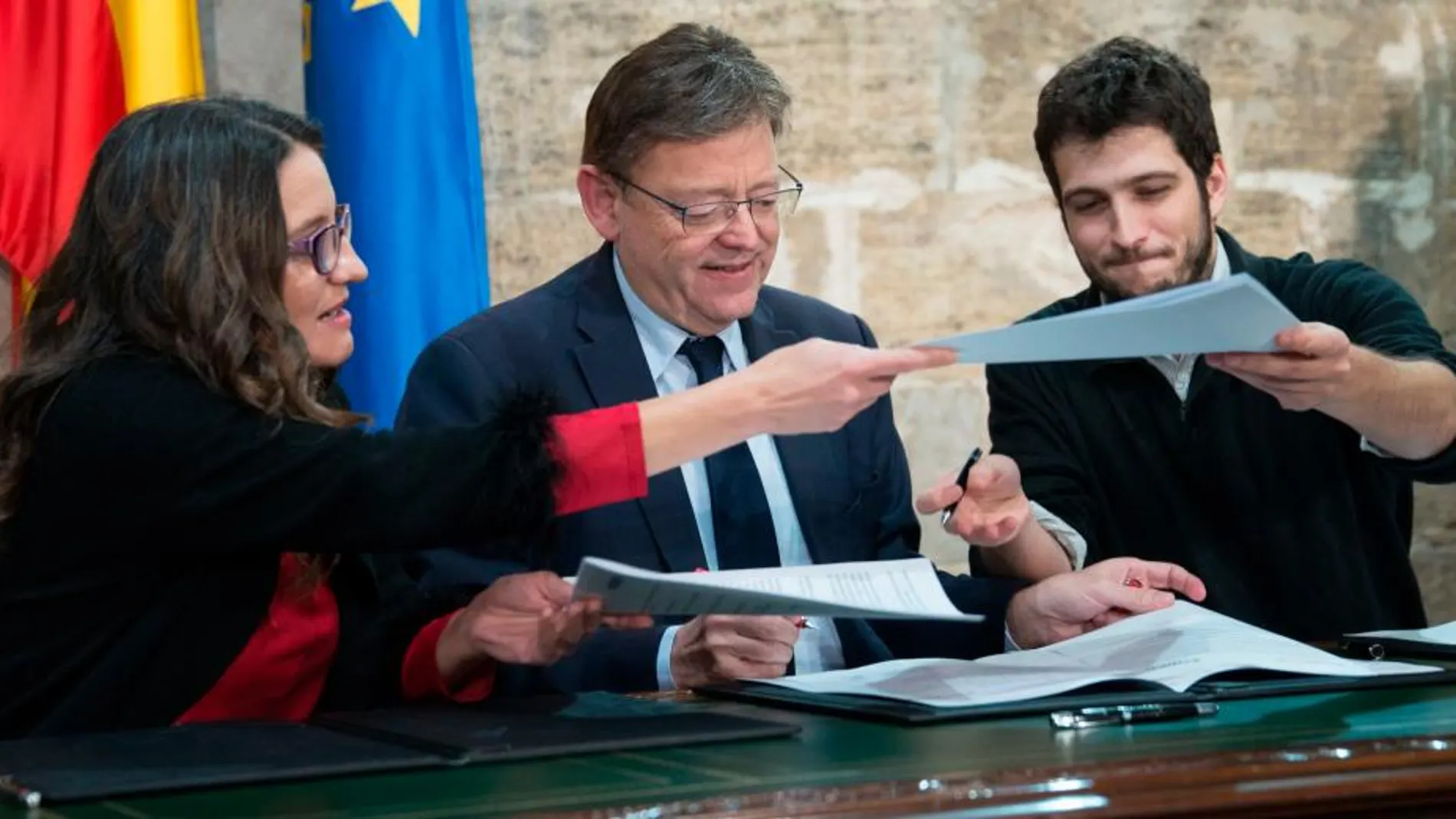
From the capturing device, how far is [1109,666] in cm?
204

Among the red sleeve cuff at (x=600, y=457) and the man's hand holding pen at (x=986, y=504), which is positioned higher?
the red sleeve cuff at (x=600, y=457)

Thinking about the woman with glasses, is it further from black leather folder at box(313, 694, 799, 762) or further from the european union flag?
the european union flag

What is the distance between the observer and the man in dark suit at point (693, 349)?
8.68ft

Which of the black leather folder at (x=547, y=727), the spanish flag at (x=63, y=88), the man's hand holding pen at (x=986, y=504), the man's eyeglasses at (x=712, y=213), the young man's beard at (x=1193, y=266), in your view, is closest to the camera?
the black leather folder at (x=547, y=727)

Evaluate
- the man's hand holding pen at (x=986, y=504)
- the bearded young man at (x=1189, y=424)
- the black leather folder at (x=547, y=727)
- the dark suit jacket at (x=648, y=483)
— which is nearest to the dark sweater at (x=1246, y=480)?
the bearded young man at (x=1189, y=424)

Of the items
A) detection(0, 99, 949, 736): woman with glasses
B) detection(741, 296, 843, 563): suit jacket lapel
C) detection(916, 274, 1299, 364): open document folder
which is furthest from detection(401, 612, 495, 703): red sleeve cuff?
detection(916, 274, 1299, 364): open document folder

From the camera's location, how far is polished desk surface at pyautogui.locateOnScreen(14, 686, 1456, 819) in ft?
4.58

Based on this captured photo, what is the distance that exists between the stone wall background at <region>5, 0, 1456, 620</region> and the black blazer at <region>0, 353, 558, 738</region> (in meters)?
1.75

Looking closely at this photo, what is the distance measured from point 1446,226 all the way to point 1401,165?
179 millimetres

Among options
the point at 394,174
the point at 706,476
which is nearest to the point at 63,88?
the point at 394,174

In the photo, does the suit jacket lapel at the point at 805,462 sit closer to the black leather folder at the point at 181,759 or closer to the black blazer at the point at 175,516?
the black blazer at the point at 175,516

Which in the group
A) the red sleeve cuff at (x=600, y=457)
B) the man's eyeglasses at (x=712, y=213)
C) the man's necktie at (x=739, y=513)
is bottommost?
the man's necktie at (x=739, y=513)

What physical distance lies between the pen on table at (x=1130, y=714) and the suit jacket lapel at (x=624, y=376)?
0.93 metres

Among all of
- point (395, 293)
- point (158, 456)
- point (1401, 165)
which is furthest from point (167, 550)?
point (1401, 165)
